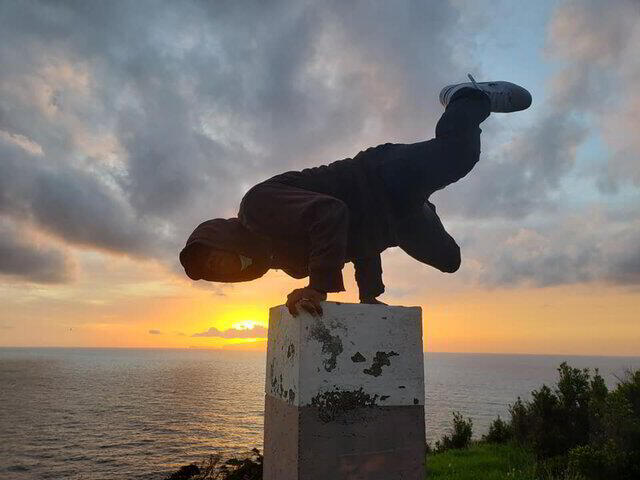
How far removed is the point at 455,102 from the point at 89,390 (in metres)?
108

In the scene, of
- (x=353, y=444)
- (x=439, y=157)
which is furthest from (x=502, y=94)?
(x=353, y=444)

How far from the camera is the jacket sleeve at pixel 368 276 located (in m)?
3.89

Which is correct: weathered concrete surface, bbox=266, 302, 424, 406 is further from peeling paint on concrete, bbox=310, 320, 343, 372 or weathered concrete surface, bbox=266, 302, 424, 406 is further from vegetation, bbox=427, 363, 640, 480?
vegetation, bbox=427, 363, 640, 480

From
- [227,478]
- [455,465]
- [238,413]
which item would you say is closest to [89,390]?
[238,413]

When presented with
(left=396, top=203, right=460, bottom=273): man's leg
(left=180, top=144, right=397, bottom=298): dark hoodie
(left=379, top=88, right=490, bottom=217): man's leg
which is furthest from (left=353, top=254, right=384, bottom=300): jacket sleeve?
(left=379, top=88, right=490, bottom=217): man's leg

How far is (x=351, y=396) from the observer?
290 centimetres

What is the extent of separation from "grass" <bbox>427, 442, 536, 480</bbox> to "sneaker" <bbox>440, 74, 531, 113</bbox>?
34.6 feet

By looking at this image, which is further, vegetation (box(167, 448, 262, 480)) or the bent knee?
vegetation (box(167, 448, 262, 480))

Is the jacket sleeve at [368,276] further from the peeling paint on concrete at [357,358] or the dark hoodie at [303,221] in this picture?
the peeling paint on concrete at [357,358]

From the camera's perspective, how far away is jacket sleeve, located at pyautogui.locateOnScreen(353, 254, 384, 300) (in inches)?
153

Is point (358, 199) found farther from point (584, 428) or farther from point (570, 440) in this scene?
point (570, 440)

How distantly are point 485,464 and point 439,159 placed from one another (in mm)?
13336

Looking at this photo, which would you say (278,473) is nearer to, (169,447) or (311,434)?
(311,434)

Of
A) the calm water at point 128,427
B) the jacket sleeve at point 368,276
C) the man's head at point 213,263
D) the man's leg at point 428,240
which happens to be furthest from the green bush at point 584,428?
the man's head at point 213,263
